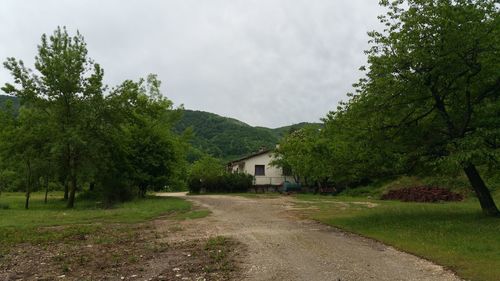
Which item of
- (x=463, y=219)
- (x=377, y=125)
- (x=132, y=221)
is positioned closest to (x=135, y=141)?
(x=132, y=221)

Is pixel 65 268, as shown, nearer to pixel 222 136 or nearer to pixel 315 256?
pixel 315 256

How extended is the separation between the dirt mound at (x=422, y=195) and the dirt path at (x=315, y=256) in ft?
53.7

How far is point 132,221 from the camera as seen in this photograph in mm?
18141

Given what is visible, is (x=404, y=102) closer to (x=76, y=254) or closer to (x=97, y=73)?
(x=76, y=254)

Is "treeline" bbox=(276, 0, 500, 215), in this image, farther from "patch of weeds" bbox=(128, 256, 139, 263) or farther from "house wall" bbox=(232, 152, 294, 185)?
"house wall" bbox=(232, 152, 294, 185)

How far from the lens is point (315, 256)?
10164 mm

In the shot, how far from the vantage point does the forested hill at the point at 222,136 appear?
8764 centimetres

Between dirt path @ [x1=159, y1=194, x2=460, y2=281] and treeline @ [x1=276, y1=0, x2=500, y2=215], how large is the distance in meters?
4.16

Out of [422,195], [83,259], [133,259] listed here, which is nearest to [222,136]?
[422,195]

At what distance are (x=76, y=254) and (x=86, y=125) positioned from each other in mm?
18644

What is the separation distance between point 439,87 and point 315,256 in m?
10.0

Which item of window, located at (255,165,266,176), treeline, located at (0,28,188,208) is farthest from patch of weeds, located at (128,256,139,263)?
window, located at (255,165,266,176)

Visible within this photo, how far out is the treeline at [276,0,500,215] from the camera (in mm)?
14773

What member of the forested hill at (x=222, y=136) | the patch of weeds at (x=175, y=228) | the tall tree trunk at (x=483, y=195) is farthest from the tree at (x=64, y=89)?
the forested hill at (x=222, y=136)
